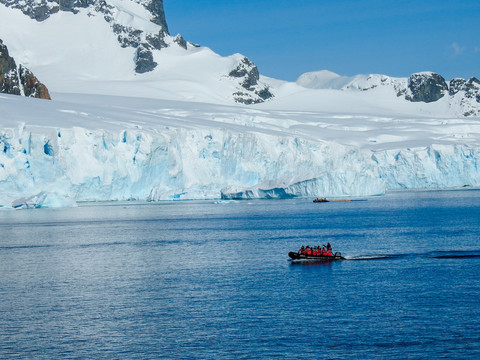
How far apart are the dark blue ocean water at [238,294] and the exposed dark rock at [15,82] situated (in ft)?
176

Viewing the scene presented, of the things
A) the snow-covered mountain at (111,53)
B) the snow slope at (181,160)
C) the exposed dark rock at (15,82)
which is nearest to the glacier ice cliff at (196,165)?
the snow slope at (181,160)

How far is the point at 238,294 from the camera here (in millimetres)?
21344

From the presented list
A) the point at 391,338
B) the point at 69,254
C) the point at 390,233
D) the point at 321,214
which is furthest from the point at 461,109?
the point at 391,338

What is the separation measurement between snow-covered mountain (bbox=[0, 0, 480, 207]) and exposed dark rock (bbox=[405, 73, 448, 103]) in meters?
18.0

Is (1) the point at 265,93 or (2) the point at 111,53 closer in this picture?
(2) the point at 111,53

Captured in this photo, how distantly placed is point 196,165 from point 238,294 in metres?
41.2

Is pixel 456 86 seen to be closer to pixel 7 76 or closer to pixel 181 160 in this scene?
pixel 7 76

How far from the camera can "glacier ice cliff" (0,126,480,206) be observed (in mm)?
52656

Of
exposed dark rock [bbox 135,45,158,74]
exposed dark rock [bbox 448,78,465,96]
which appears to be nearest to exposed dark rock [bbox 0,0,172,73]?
exposed dark rock [bbox 135,45,158,74]

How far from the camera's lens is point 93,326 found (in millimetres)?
17922

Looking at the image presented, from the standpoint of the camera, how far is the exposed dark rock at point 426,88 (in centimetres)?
16440

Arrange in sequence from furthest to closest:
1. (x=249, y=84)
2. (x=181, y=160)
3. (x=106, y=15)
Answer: (x=106, y=15) → (x=249, y=84) → (x=181, y=160)

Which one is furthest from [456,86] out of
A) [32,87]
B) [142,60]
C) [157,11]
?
[32,87]

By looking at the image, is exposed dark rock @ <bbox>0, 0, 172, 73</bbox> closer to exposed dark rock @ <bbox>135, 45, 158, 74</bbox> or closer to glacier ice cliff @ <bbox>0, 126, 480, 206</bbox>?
exposed dark rock @ <bbox>135, 45, 158, 74</bbox>
